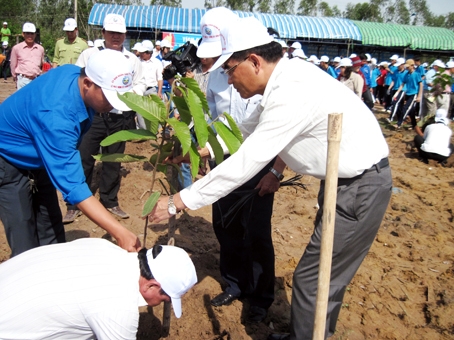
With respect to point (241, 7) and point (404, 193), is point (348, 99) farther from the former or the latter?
point (241, 7)

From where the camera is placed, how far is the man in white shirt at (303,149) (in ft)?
6.36

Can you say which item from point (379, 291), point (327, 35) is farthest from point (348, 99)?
point (327, 35)

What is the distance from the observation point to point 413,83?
11.5 metres

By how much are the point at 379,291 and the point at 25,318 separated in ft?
9.15

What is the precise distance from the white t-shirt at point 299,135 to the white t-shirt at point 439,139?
6.22m

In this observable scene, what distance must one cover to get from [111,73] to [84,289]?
3.07 ft

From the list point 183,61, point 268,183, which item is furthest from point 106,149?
point 268,183

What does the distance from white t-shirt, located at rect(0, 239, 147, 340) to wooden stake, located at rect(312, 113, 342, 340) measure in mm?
708

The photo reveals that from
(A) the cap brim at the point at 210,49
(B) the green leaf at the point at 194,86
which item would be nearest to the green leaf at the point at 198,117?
(B) the green leaf at the point at 194,86

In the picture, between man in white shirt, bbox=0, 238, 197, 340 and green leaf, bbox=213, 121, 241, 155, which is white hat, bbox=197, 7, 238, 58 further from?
man in white shirt, bbox=0, 238, 197, 340

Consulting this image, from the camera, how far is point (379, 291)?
3.59m

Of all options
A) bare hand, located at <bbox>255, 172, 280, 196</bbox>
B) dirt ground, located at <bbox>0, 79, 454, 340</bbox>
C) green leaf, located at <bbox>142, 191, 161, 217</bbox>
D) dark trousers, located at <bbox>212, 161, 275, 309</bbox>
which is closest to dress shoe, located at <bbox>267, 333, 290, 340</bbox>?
dirt ground, located at <bbox>0, 79, 454, 340</bbox>

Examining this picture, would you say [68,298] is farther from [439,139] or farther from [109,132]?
[439,139]

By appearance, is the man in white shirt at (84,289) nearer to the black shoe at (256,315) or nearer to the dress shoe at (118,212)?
the black shoe at (256,315)
